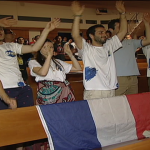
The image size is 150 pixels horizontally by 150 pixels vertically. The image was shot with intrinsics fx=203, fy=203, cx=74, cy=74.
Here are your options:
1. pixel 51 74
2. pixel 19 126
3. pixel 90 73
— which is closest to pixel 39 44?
pixel 51 74

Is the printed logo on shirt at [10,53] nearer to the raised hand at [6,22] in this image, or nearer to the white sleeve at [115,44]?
the raised hand at [6,22]

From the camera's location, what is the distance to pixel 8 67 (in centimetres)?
169

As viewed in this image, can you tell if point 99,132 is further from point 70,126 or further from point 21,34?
point 21,34

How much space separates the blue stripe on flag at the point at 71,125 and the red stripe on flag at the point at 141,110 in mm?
419

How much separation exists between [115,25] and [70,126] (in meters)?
1.50

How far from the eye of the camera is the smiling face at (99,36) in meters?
2.05

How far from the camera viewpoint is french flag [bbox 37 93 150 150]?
145cm

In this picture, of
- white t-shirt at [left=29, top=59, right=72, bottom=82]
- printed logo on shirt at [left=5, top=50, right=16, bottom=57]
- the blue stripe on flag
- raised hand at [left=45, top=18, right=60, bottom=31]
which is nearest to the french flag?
the blue stripe on flag

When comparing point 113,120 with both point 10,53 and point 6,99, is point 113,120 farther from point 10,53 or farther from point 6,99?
point 10,53

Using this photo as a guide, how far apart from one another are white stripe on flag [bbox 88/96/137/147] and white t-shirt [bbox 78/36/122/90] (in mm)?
229

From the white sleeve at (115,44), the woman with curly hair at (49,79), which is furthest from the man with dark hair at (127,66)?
the woman with curly hair at (49,79)

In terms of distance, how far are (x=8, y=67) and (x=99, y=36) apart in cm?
94

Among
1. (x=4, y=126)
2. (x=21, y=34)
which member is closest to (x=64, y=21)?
(x=21, y=34)

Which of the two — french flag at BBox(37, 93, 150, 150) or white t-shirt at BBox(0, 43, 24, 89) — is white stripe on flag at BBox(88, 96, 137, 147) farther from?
white t-shirt at BBox(0, 43, 24, 89)
